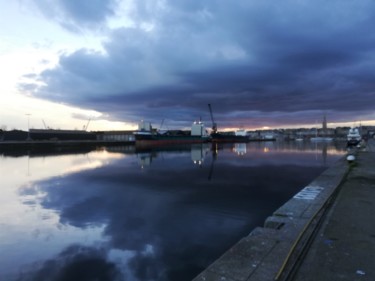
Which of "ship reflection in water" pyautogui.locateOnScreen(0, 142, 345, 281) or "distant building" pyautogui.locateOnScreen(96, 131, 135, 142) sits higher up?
"distant building" pyautogui.locateOnScreen(96, 131, 135, 142)

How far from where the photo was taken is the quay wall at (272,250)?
4895 mm

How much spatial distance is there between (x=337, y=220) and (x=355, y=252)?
91.8 inches

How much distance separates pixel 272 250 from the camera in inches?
231

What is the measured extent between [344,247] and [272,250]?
154 centimetres

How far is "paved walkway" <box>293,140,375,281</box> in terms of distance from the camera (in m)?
4.91

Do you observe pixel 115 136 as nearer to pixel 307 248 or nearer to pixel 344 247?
pixel 307 248

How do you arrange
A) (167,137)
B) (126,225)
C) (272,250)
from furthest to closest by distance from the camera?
(167,137)
(126,225)
(272,250)

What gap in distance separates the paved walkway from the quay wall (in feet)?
0.74

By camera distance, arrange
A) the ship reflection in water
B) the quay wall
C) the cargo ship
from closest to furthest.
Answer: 1. the quay wall
2. the ship reflection in water
3. the cargo ship

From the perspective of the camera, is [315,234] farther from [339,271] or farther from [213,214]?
[213,214]

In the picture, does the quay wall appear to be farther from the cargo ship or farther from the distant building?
the distant building

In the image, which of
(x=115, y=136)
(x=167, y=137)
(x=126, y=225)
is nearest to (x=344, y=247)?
(x=126, y=225)

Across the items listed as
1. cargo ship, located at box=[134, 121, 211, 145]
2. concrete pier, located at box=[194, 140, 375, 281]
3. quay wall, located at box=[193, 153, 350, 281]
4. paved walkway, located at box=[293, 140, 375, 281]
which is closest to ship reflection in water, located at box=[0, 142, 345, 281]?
quay wall, located at box=[193, 153, 350, 281]

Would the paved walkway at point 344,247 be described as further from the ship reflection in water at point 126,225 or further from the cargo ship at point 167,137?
the cargo ship at point 167,137
